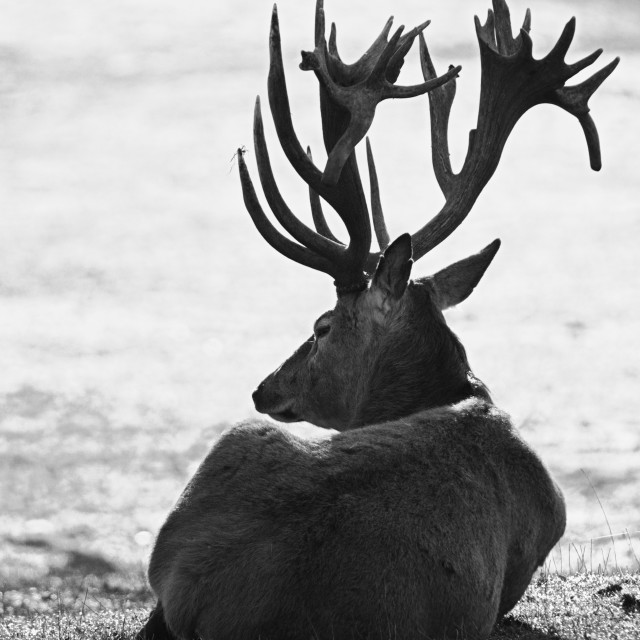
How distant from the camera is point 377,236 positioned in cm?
958

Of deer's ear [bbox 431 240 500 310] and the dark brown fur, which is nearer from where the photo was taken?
the dark brown fur

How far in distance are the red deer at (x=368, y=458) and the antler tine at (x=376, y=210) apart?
0.04m

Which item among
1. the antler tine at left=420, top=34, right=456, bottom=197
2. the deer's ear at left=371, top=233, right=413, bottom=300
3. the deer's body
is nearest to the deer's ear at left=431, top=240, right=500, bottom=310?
the deer's ear at left=371, top=233, right=413, bottom=300

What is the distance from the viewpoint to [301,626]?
17.8ft

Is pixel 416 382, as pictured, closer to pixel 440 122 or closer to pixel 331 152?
pixel 331 152

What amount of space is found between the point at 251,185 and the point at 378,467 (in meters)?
3.12

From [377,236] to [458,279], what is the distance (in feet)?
4.69

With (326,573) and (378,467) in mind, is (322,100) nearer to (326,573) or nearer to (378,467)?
(378,467)

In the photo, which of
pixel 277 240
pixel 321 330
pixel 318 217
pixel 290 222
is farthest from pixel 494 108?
pixel 321 330

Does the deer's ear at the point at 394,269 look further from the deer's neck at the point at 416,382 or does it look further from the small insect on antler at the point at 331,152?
the small insect on antler at the point at 331,152

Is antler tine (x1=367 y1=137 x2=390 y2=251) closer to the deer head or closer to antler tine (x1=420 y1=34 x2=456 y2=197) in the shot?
the deer head

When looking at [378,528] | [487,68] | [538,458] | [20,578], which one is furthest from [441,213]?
[20,578]

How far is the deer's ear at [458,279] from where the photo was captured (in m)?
8.26

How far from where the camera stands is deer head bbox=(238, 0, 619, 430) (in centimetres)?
780
